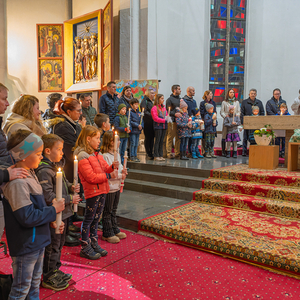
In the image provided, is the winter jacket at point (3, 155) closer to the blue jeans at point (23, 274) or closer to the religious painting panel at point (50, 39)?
the blue jeans at point (23, 274)

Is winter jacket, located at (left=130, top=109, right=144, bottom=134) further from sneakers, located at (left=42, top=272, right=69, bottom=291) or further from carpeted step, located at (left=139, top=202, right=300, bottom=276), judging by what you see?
sneakers, located at (left=42, top=272, right=69, bottom=291)

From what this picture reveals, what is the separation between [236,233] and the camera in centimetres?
334

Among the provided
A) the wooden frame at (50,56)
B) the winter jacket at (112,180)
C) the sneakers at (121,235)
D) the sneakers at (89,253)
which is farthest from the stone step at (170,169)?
the wooden frame at (50,56)

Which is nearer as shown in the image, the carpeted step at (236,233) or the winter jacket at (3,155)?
the winter jacket at (3,155)

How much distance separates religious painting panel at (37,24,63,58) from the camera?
10609 millimetres

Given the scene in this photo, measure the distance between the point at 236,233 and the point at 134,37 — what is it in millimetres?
7320

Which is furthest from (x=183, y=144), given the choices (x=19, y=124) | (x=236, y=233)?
(x=19, y=124)

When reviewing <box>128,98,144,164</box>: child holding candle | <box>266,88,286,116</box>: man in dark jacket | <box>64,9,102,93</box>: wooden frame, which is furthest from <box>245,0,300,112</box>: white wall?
<box>128,98,144,164</box>: child holding candle

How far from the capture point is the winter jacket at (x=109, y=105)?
6137 millimetres

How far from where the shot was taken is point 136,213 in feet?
13.6

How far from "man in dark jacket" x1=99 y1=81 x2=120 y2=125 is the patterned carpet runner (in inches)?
98.1

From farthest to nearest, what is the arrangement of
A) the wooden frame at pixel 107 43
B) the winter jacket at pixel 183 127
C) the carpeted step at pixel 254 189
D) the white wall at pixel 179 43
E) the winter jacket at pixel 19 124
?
1. the white wall at pixel 179 43
2. the wooden frame at pixel 107 43
3. the winter jacket at pixel 183 127
4. the carpeted step at pixel 254 189
5. the winter jacket at pixel 19 124

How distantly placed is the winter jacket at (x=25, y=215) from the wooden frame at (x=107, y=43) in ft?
23.8

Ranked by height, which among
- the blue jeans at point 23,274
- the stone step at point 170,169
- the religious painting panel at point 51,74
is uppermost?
the religious painting panel at point 51,74
